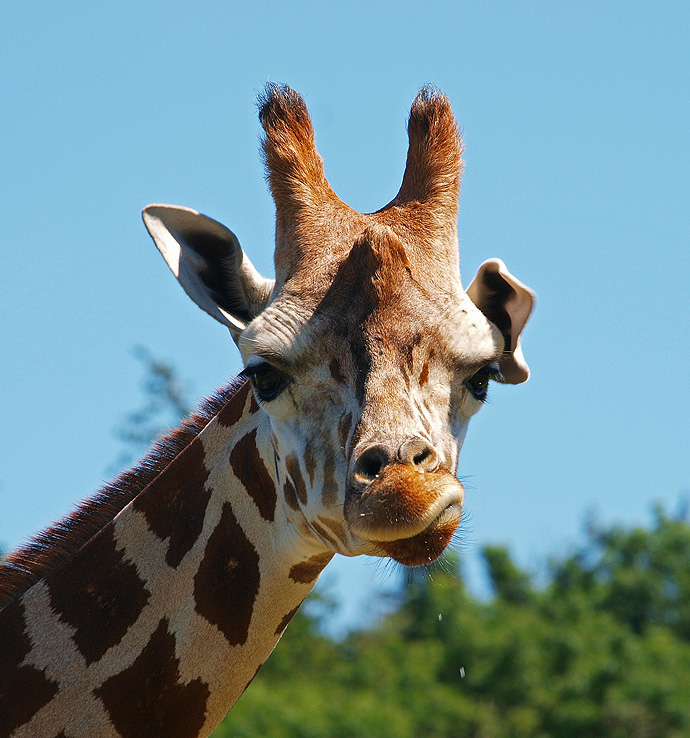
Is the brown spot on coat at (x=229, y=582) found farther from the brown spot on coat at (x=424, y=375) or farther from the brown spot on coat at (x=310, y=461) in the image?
the brown spot on coat at (x=424, y=375)

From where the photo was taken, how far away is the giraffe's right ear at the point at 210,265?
4.98 m

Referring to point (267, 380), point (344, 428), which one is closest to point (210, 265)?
point (267, 380)

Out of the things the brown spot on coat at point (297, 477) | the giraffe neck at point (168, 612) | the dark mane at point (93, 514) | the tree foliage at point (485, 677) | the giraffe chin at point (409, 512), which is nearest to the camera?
the giraffe chin at point (409, 512)

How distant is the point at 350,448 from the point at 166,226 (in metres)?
1.54

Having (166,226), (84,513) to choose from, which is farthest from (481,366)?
(84,513)

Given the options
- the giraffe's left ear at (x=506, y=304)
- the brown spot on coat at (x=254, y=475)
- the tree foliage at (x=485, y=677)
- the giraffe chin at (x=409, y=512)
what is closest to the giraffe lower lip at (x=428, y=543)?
the giraffe chin at (x=409, y=512)

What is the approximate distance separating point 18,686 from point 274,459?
1452 millimetres

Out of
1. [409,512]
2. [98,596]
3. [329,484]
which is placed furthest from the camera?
[98,596]

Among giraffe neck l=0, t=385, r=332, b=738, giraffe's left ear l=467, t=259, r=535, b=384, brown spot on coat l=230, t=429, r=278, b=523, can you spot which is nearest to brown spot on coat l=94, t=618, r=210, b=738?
giraffe neck l=0, t=385, r=332, b=738

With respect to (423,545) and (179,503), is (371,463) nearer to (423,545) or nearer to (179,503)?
(423,545)

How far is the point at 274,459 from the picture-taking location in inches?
188

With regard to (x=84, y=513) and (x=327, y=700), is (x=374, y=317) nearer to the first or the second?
(x=84, y=513)

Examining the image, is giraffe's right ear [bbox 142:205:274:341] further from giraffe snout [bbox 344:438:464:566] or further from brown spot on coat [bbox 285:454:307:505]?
giraffe snout [bbox 344:438:464:566]

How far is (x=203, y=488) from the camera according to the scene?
504 cm
